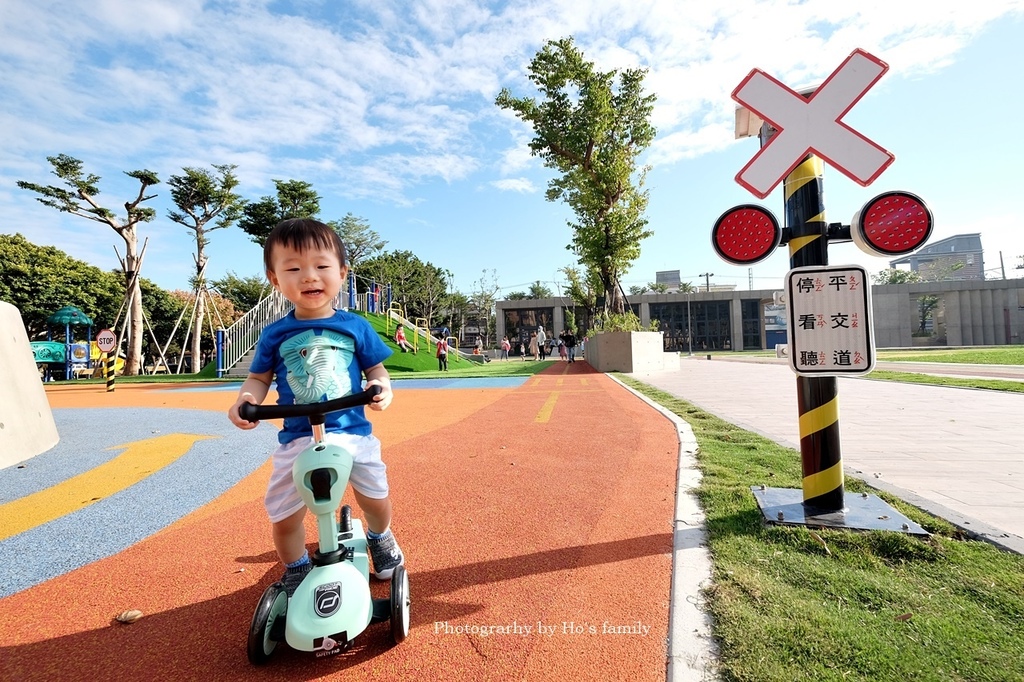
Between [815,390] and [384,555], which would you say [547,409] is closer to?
[815,390]

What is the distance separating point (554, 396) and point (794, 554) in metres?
7.38

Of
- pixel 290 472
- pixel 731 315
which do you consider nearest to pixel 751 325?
pixel 731 315

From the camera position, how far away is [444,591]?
7.11ft

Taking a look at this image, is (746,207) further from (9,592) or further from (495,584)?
(9,592)

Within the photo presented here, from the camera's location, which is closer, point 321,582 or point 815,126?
point 321,582

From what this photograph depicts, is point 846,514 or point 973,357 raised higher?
point 846,514

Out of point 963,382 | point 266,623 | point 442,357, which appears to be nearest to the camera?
point 266,623

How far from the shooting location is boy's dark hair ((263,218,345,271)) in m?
1.79

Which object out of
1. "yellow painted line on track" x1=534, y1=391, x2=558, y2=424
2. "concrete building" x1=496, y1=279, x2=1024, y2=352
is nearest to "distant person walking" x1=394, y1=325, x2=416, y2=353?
"yellow painted line on track" x1=534, y1=391, x2=558, y2=424

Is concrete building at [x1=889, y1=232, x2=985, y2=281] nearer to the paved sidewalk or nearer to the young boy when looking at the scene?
the paved sidewalk

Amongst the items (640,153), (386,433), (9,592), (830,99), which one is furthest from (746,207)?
(640,153)

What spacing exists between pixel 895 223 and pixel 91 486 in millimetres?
6161

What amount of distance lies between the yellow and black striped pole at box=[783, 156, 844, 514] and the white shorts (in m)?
Result: 2.47

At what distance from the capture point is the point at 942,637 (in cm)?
163
